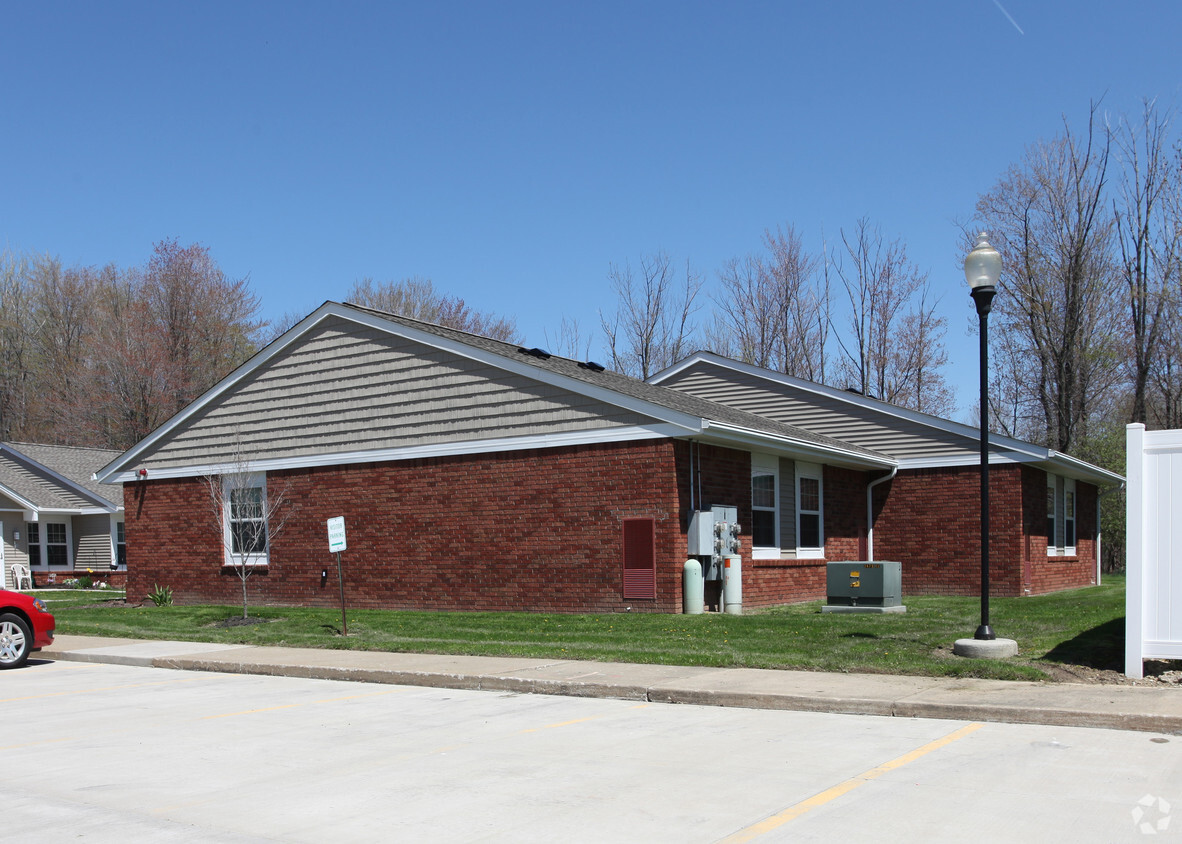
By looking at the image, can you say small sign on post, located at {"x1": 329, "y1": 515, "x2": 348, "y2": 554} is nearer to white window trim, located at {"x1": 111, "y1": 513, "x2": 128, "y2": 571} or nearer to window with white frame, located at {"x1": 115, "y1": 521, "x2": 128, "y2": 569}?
white window trim, located at {"x1": 111, "y1": 513, "x2": 128, "y2": 571}

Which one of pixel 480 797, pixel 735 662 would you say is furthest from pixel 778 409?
pixel 480 797

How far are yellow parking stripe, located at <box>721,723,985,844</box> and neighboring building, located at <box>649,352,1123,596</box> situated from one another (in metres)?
12.0


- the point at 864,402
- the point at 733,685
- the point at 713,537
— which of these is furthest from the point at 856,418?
the point at 733,685

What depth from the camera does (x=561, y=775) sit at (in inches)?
290

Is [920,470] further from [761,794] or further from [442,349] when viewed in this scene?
[761,794]

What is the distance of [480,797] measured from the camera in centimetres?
675

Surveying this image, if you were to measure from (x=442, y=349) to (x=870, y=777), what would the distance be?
13.8 m

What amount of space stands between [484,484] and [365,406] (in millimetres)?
3259

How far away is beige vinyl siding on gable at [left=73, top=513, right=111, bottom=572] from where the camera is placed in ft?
113

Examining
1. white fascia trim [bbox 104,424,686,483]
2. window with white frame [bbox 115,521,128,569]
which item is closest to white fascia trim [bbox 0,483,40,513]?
window with white frame [bbox 115,521,128,569]

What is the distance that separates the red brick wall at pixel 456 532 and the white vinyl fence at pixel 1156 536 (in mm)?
7783

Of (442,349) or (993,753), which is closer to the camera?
(993,753)

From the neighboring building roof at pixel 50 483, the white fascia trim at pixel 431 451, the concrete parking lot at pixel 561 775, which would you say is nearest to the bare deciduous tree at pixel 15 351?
the neighboring building roof at pixel 50 483

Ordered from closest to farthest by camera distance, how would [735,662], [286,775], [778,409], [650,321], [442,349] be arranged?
[286,775], [735,662], [442,349], [778,409], [650,321]
